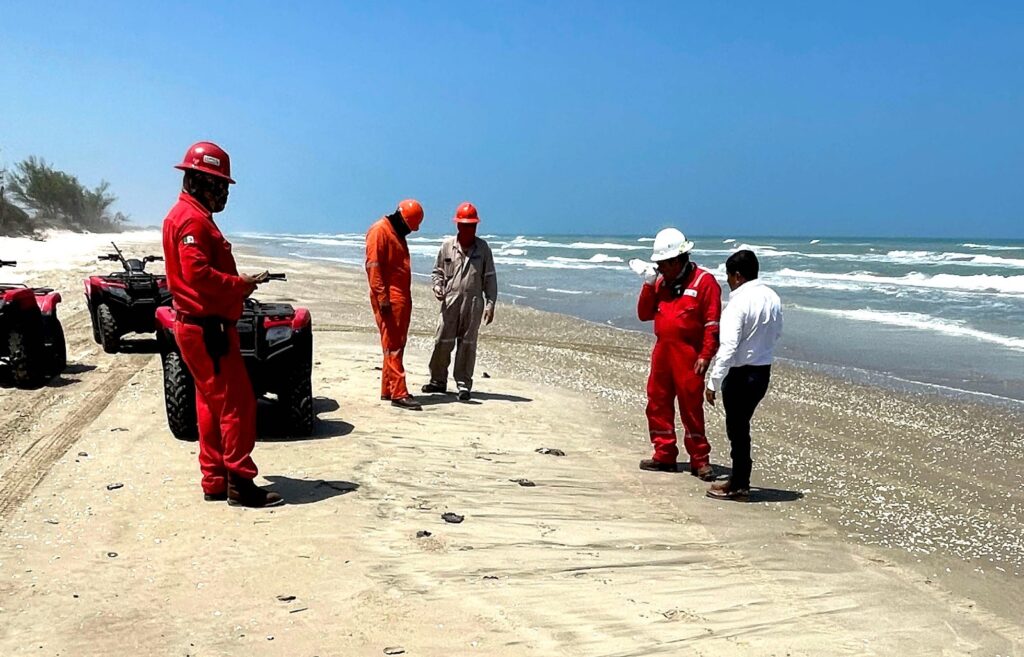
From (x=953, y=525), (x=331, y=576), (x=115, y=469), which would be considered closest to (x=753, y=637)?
(x=331, y=576)

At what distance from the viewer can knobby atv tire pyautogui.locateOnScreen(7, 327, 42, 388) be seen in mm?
8227

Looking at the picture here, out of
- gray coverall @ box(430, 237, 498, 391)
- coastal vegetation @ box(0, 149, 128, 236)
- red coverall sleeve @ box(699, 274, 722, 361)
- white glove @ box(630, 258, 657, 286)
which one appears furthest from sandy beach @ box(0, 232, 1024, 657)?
coastal vegetation @ box(0, 149, 128, 236)

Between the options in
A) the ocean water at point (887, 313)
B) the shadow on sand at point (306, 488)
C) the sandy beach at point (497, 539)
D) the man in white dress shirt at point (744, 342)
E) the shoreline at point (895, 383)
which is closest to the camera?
the sandy beach at point (497, 539)

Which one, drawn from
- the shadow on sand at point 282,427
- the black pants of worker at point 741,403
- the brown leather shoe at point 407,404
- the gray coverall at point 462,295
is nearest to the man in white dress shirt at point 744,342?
the black pants of worker at point 741,403

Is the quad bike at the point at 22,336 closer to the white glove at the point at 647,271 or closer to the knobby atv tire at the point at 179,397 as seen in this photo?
the knobby atv tire at the point at 179,397

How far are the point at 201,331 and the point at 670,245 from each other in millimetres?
2977

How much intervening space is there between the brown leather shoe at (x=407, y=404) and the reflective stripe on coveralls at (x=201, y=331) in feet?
9.61

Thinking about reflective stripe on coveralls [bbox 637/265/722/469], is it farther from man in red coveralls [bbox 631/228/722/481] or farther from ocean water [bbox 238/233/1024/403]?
ocean water [bbox 238/233/1024/403]

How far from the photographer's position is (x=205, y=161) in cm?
459

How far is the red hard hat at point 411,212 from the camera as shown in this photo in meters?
7.82

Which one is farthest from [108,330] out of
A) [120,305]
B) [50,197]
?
[50,197]

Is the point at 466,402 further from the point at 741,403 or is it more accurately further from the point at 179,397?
the point at 741,403

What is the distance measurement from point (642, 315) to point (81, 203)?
67.6 meters

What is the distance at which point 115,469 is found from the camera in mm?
5562
